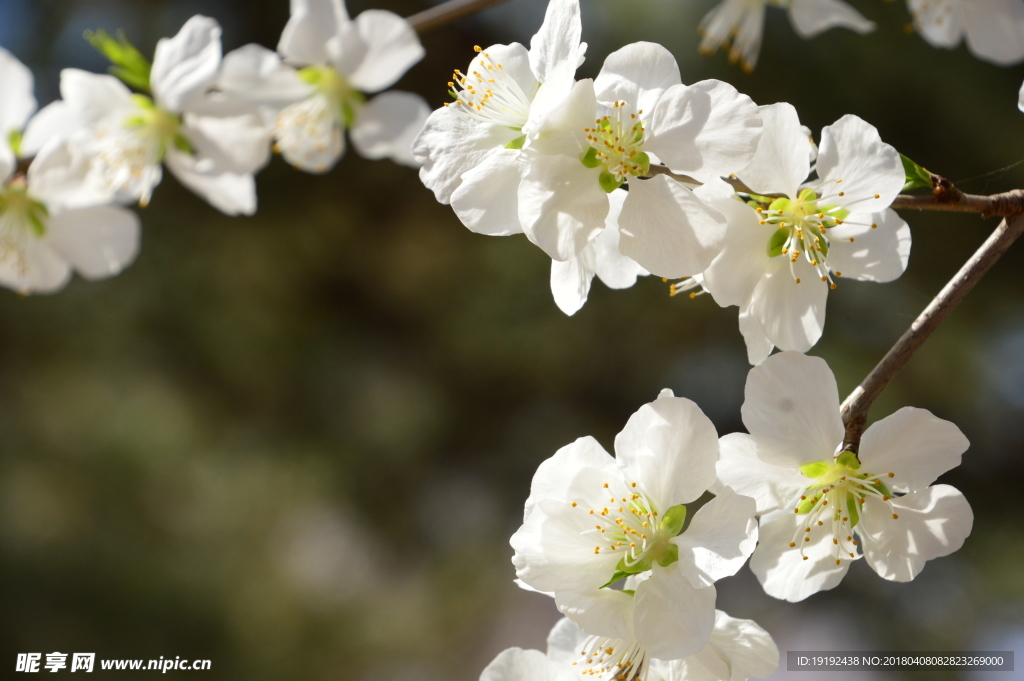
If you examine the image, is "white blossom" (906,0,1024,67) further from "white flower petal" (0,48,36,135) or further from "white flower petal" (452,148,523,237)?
"white flower petal" (0,48,36,135)

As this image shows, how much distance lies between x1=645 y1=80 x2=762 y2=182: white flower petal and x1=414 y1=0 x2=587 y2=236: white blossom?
0.18 feet

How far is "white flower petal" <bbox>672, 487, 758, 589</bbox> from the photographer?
1.09 ft

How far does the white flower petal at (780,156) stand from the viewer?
350 millimetres

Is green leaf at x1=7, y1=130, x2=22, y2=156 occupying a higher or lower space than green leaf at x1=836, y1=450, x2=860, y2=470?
higher

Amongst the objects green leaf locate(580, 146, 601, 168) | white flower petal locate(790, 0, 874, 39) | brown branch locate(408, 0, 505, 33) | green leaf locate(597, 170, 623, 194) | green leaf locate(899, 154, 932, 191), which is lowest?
green leaf locate(597, 170, 623, 194)

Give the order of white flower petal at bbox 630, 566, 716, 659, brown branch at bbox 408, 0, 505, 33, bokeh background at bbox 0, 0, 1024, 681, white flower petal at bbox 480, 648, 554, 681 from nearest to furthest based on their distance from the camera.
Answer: white flower petal at bbox 630, 566, 716, 659, white flower petal at bbox 480, 648, 554, 681, brown branch at bbox 408, 0, 505, 33, bokeh background at bbox 0, 0, 1024, 681

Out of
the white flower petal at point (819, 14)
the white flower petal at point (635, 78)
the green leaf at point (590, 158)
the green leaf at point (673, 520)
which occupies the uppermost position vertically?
the white flower petal at point (819, 14)

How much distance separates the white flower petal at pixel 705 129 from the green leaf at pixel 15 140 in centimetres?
66

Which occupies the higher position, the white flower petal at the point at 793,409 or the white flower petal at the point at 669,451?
the white flower petal at the point at 793,409

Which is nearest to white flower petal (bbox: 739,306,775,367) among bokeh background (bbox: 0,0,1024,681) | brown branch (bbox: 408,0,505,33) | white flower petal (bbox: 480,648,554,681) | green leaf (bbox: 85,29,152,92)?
white flower petal (bbox: 480,648,554,681)

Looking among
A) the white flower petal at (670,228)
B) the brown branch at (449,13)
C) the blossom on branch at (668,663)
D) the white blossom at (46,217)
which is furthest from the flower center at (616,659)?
the white blossom at (46,217)

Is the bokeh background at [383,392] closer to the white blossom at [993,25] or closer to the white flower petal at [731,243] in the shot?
the white blossom at [993,25]

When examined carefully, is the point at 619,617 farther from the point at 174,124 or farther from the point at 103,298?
the point at 103,298

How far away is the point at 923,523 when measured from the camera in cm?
36
